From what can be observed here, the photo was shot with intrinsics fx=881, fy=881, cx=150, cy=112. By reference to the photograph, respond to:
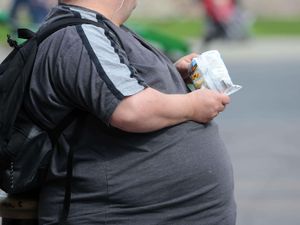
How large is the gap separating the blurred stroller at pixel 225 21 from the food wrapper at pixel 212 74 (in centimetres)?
1546

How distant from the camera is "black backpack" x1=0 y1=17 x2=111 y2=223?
270 centimetres

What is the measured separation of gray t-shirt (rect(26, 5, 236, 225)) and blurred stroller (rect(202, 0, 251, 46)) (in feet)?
51.3

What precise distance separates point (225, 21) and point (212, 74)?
16442mm

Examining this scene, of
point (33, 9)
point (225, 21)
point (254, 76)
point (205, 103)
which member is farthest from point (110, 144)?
point (225, 21)

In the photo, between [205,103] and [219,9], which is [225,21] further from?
[205,103]

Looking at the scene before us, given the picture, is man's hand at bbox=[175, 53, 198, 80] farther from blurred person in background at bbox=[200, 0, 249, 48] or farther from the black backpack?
blurred person in background at bbox=[200, 0, 249, 48]

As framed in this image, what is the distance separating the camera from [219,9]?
18969mm

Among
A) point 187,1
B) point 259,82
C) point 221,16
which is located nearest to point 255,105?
point 259,82

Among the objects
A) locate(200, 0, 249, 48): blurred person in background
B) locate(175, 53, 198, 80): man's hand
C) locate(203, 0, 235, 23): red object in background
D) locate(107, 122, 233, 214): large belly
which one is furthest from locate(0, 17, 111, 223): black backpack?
locate(203, 0, 235, 23): red object in background

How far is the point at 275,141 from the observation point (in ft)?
28.4

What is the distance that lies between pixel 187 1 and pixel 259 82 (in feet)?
41.4

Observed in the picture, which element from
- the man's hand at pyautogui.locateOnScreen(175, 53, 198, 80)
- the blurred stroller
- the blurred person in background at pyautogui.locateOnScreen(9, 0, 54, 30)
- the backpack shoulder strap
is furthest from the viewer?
the blurred stroller

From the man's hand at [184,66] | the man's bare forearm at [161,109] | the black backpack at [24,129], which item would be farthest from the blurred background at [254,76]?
the black backpack at [24,129]

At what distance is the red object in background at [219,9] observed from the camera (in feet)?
62.0
